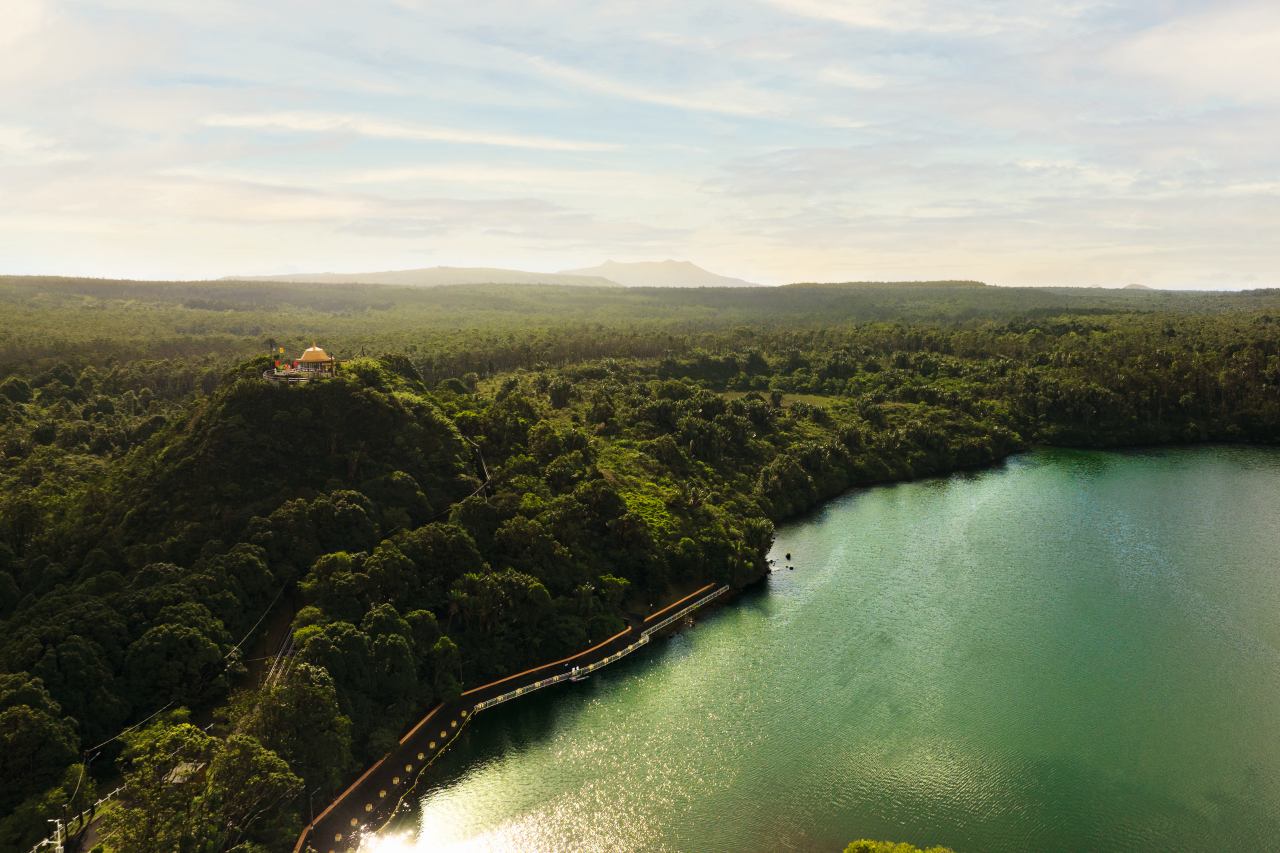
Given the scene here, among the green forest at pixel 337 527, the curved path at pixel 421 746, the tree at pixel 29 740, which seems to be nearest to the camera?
the tree at pixel 29 740

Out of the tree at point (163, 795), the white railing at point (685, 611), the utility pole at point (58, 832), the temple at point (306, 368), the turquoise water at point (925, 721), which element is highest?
the temple at point (306, 368)

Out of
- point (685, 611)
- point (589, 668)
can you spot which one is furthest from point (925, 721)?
point (589, 668)

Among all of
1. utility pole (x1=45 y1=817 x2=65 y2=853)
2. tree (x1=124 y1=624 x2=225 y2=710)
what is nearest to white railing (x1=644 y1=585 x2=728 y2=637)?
tree (x1=124 y1=624 x2=225 y2=710)

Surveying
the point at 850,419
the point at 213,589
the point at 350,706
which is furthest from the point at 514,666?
the point at 850,419

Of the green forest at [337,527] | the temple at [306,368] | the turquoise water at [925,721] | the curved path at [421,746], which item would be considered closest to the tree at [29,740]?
the green forest at [337,527]

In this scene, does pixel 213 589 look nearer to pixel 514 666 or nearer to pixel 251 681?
pixel 251 681

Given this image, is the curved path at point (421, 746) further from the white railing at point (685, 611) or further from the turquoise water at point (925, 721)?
the turquoise water at point (925, 721)

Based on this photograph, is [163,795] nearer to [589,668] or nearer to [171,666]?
[171,666]
